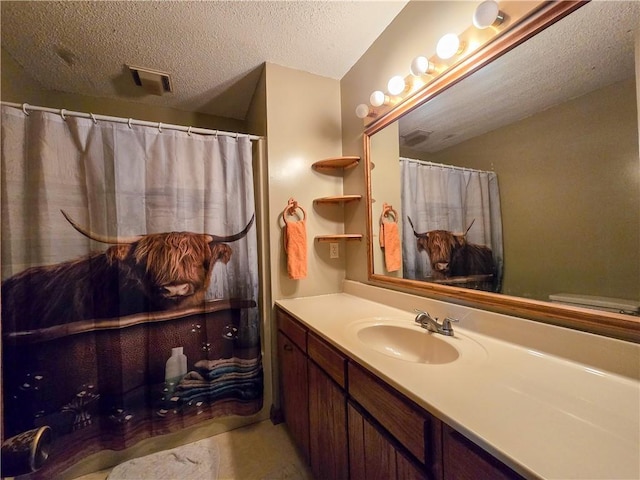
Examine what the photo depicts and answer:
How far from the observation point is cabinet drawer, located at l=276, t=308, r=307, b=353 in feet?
4.07

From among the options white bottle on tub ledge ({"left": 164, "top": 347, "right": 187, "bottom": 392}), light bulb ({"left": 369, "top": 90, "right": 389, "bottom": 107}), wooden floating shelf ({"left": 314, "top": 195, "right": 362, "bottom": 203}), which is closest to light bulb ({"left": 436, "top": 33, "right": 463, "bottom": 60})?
light bulb ({"left": 369, "top": 90, "right": 389, "bottom": 107})

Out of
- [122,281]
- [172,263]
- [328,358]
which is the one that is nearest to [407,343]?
[328,358]

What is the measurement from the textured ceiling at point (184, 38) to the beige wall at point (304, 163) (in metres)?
0.13

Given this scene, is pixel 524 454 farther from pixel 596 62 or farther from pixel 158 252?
pixel 158 252

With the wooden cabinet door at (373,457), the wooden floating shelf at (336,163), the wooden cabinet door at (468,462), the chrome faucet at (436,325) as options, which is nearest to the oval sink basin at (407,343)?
the chrome faucet at (436,325)

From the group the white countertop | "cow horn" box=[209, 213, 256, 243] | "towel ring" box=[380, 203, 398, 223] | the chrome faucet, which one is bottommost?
the white countertop

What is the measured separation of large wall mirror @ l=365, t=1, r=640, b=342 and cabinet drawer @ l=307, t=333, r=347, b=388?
0.55 m

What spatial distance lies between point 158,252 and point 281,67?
1.42 meters

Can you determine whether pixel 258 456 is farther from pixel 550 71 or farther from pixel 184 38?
pixel 184 38

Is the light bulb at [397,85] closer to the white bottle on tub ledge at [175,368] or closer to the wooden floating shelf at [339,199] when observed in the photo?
the wooden floating shelf at [339,199]

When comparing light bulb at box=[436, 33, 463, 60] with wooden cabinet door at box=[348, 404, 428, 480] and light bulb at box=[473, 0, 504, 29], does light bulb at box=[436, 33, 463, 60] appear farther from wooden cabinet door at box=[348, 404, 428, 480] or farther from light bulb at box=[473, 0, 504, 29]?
wooden cabinet door at box=[348, 404, 428, 480]

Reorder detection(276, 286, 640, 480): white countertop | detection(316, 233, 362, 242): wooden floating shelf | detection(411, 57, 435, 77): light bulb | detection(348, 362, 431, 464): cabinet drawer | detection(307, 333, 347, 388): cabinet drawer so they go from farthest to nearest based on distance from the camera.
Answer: detection(316, 233, 362, 242): wooden floating shelf
detection(411, 57, 435, 77): light bulb
detection(307, 333, 347, 388): cabinet drawer
detection(348, 362, 431, 464): cabinet drawer
detection(276, 286, 640, 480): white countertop

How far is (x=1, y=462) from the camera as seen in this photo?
736 mm

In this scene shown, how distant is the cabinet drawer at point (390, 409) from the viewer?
620mm
